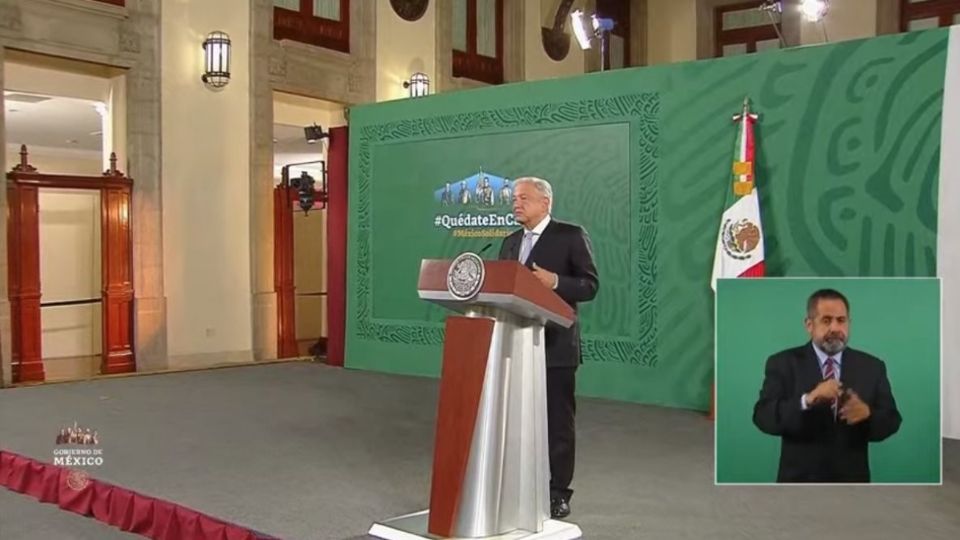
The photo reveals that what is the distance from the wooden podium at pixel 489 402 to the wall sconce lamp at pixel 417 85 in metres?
7.11

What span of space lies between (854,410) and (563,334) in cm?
95

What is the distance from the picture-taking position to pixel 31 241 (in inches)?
292

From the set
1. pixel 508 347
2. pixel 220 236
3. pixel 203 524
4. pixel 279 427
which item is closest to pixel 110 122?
pixel 220 236

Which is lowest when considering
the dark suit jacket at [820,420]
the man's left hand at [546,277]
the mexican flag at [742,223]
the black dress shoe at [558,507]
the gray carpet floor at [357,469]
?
the gray carpet floor at [357,469]

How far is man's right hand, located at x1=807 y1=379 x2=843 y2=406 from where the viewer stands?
115 inches

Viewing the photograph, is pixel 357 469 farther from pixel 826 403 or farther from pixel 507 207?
pixel 507 207

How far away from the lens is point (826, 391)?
2.92 metres

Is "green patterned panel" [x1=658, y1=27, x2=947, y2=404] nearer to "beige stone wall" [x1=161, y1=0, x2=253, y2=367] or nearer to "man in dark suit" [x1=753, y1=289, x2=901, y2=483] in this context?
"man in dark suit" [x1=753, y1=289, x2=901, y2=483]

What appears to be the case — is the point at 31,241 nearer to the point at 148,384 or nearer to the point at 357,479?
the point at 148,384

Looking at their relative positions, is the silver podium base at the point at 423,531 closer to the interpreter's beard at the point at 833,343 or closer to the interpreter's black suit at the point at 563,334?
the interpreter's black suit at the point at 563,334

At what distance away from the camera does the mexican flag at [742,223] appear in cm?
554

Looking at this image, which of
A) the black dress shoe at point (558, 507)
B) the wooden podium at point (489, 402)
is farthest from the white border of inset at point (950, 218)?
the wooden podium at point (489, 402)

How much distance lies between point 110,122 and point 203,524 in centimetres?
551

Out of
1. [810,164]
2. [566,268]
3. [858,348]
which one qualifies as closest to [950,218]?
[810,164]
